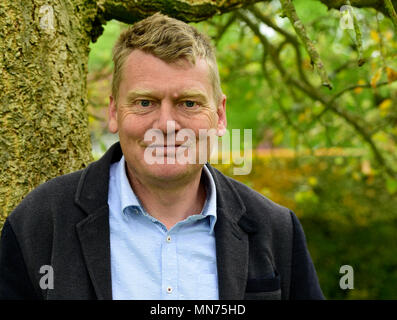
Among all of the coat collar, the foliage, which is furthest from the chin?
the foliage

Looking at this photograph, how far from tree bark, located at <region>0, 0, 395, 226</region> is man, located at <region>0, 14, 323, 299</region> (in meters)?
0.33

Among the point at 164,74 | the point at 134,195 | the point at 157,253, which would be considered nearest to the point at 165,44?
the point at 164,74

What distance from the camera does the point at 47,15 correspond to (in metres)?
2.60

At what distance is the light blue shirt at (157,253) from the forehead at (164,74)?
0.45 m

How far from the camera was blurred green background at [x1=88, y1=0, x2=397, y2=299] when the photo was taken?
4.99m

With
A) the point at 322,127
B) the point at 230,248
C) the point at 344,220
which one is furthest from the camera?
the point at 344,220

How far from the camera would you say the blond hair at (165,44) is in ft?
7.14

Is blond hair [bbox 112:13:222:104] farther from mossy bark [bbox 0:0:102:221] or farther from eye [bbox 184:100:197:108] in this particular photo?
mossy bark [bbox 0:0:102:221]

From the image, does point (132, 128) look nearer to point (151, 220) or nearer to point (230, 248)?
point (151, 220)

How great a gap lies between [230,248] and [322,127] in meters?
4.14

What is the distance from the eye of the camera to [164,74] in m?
2.17

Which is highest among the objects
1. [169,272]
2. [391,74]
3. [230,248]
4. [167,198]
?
[391,74]

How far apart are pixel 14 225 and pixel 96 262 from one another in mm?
394

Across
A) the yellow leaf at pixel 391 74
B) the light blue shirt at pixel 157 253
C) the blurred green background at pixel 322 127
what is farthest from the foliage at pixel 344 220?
the light blue shirt at pixel 157 253
